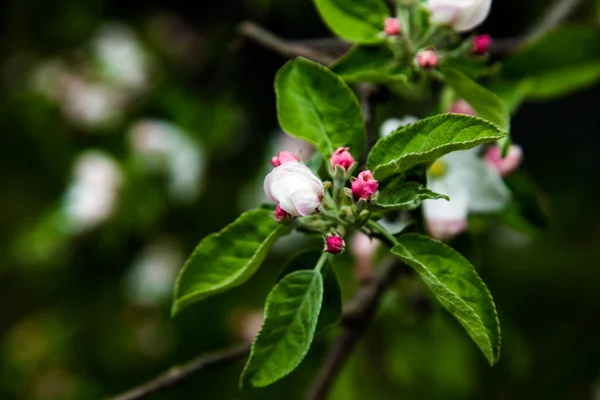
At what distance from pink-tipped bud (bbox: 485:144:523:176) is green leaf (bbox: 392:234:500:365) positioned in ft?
0.74

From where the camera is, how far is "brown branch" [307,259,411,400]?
2.54 feet

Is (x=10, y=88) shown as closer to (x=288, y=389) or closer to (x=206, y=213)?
(x=206, y=213)

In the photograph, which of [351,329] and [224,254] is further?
[351,329]

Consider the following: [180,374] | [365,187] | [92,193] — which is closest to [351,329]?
[180,374]

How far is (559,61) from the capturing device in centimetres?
88

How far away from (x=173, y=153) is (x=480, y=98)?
95 centimetres

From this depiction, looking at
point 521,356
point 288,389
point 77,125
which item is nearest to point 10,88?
point 77,125

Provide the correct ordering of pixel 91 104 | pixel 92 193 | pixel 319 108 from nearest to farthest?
1. pixel 319 108
2. pixel 92 193
3. pixel 91 104

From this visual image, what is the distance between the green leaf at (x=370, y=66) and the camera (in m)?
0.67

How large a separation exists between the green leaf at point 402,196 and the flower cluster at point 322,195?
1 centimetres

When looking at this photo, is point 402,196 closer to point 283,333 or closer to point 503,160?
point 283,333

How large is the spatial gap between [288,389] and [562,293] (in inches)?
23.9

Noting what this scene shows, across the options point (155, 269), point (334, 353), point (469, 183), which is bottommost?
point (155, 269)

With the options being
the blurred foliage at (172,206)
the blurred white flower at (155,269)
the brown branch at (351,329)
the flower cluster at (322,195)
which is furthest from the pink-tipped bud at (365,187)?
the blurred white flower at (155,269)
